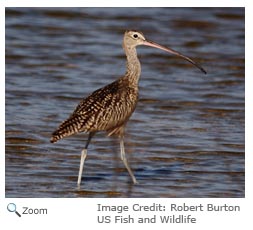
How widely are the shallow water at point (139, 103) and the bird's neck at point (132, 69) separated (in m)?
0.83

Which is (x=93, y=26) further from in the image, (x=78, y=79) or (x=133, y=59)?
(x=133, y=59)

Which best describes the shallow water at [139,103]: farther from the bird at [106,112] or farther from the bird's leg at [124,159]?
the bird at [106,112]

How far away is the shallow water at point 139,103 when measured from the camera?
796 centimetres

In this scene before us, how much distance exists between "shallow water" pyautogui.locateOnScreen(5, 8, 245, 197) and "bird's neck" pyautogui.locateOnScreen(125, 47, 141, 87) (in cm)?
83

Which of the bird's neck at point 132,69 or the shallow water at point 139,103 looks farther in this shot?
the bird's neck at point 132,69

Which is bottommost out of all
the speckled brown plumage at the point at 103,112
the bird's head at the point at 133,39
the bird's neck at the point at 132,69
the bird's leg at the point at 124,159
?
the bird's leg at the point at 124,159

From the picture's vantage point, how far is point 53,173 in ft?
26.4

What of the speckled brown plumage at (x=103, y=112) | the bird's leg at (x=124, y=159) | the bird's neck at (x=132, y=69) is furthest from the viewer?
the bird's neck at (x=132, y=69)

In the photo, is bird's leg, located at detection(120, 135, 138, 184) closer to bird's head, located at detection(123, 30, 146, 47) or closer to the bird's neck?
the bird's neck

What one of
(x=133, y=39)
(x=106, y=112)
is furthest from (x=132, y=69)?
(x=106, y=112)

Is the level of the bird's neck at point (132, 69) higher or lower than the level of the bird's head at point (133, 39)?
lower

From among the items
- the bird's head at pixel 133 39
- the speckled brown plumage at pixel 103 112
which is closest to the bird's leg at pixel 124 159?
the speckled brown plumage at pixel 103 112

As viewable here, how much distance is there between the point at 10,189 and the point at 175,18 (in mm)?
8898

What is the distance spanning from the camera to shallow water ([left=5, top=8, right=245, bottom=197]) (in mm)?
7961
